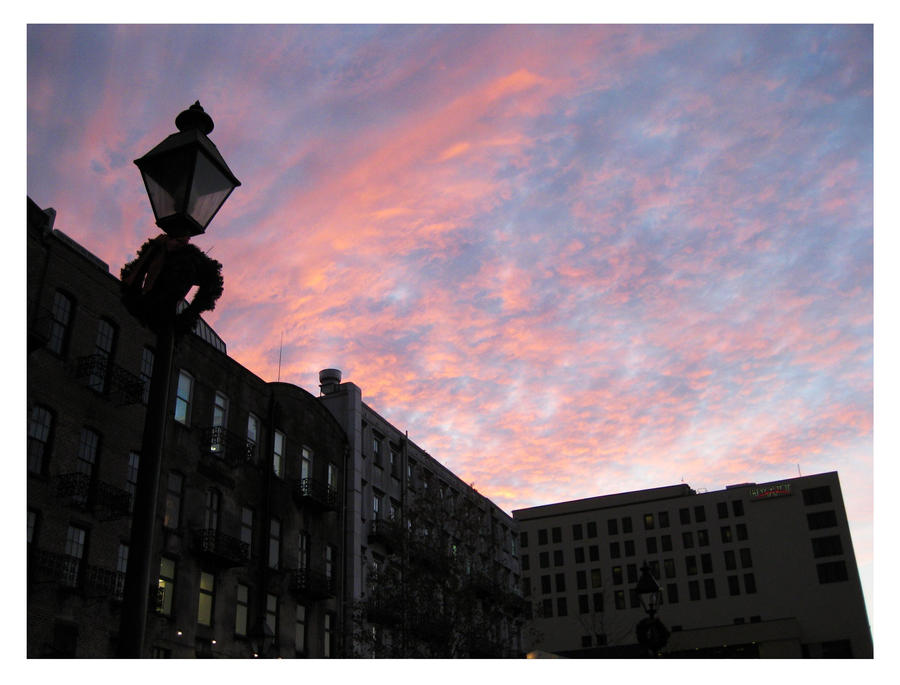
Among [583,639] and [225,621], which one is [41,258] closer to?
[225,621]

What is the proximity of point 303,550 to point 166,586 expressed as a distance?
10.3 m

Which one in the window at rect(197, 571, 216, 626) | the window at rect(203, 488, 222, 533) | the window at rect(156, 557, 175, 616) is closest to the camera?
the window at rect(156, 557, 175, 616)

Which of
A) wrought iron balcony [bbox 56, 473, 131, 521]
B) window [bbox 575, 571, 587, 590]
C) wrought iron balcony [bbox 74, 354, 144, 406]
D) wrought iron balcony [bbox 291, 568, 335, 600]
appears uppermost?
window [bbox 575, 571, 587, 590]

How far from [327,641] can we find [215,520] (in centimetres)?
1040

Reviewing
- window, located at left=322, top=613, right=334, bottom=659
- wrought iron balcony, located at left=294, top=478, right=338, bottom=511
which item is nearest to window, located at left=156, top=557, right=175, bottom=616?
wrought iron balcony, located at left=294, top=478, right=338, bottom=511

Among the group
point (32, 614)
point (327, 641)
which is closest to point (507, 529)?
point (327, 641)

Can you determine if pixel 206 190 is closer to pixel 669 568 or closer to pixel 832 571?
pixel 669 568

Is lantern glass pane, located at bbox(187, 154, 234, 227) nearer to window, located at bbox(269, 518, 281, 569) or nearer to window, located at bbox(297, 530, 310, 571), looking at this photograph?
window, located at bbox(269, 518, 281, 569)

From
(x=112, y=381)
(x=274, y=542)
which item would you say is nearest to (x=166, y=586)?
(x=112, y=381)

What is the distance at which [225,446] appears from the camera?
114ft

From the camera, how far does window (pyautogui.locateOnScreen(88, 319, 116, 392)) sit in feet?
95.7

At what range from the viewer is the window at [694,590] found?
117688 mm

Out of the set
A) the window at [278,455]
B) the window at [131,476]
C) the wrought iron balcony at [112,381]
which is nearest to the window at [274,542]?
the window at [278,455]

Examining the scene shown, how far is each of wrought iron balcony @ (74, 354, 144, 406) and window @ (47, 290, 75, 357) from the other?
727 mm
